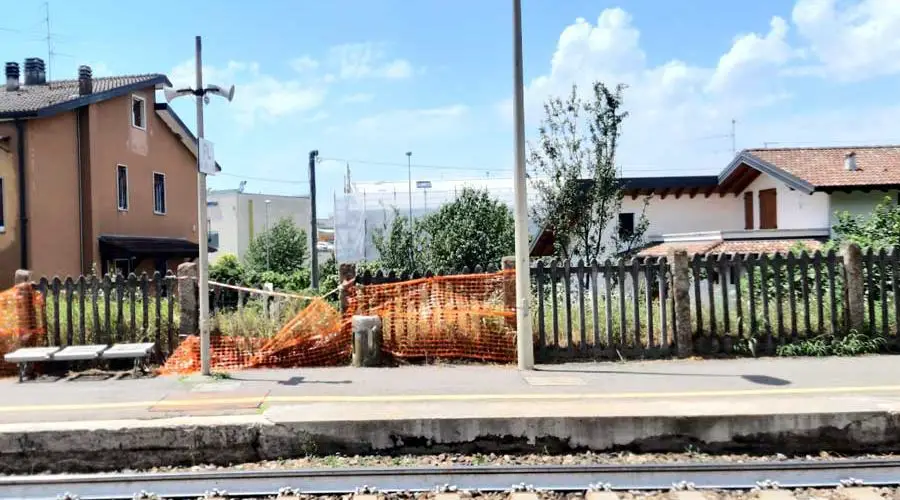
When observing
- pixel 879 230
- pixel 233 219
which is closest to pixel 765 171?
pixel 879 230

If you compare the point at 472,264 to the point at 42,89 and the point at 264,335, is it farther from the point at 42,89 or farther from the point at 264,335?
the point at 42,89

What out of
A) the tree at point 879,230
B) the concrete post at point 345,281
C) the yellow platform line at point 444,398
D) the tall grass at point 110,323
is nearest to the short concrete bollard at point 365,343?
the concrete post at point 345,281

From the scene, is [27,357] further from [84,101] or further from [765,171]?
[765,171]

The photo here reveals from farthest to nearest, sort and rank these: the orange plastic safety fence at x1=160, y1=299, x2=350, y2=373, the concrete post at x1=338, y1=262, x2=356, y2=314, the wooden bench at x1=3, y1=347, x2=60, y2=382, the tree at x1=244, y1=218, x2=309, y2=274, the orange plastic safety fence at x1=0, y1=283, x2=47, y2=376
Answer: the tree at x1=244, y1=218, x2=309, y2=274 < the concrete post at x1=338, y1=262, x2=356, y2=314 < the orange plastic safety fence at x1=0, y1=283, x2=47, y2=376 < the orange plastic safety fence at x1=160, y1=299, x2=350, y2=373 < the wooden bench at x1=3, y1=347, x2=60, y2=382

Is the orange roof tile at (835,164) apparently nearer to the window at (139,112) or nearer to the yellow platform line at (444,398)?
the yellow platform line at (444,398)

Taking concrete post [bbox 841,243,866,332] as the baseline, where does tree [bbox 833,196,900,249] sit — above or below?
above

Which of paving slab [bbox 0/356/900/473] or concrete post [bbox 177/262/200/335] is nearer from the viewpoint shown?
paving slab [bbox 0/356/900/473]

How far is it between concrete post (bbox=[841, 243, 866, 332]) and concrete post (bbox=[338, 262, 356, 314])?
6.77 metres

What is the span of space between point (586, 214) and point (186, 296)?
9.91 metres

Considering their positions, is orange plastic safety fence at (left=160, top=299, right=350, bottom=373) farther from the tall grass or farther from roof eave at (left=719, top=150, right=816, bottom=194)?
roof eave at (left=719, top=150, right=816, bottom=194)

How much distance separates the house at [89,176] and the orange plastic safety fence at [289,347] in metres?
13.0

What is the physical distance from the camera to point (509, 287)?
9000 mm

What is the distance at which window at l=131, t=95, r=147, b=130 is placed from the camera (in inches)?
1002

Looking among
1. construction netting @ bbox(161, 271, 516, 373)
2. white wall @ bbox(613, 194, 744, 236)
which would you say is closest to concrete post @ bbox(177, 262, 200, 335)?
construction netting @ bbox(161, 271, 516, 373)
